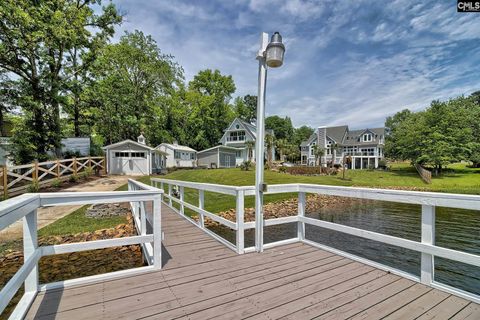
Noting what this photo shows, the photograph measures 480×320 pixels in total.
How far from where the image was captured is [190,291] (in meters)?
Answer: 2.62

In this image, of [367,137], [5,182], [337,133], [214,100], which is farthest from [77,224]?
[337,133]

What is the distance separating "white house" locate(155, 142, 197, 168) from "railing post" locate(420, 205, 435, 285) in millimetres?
25469

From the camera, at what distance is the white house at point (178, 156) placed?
2852 cm

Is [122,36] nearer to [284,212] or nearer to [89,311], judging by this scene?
[284,212]

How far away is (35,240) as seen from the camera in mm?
2477

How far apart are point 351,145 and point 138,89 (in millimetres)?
34902

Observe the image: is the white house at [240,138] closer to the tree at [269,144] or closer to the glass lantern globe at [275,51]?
the tree at [269,144]

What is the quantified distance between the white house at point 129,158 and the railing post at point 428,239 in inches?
873

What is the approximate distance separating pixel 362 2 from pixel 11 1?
16358 millimetres

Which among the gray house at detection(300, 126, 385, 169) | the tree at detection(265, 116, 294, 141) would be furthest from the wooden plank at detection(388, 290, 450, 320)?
the tree at detection(265, 116, 294, 141)

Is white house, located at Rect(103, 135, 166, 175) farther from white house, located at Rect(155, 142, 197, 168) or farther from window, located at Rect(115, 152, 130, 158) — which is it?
white house, located at Rect(155, 142, 197, 168)

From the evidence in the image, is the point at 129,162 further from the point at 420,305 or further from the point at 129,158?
the point at 420,305

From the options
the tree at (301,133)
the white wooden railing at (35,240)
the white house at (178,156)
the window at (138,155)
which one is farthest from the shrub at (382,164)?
the white wooden railing at (35,240)

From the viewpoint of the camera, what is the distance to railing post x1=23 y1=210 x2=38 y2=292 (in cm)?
238
